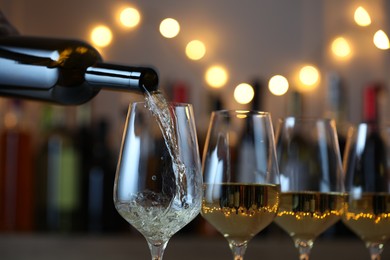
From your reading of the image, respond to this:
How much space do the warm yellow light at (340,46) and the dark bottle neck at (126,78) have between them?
1.42 metres

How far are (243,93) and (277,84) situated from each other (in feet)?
0.32

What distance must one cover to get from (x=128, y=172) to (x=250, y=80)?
134 cm

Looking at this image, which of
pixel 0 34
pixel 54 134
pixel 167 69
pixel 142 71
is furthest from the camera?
pixel 167 69

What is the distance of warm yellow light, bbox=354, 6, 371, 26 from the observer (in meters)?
2.07

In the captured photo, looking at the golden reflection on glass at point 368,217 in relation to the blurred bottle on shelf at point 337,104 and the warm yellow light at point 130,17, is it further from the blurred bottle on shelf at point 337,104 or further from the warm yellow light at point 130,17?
the warm yellow light at point 130,17

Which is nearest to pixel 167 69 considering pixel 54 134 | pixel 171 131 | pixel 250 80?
pixel 250 80

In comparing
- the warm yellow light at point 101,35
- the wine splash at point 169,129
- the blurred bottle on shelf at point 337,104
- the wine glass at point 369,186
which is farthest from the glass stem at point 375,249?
the warm yellow light at point 101,35

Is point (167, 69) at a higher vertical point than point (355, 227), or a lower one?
higher

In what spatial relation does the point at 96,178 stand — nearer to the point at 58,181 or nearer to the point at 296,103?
the point at 58,181

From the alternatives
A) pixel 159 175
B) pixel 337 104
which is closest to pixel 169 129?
pixel 159 175

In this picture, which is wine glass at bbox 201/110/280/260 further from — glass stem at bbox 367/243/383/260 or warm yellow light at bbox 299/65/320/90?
warm yellow light at bbox 299/65/320/90

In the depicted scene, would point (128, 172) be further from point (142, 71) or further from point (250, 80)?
point (250, 80)

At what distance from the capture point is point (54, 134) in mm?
1795

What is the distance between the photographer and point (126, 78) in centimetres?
77
